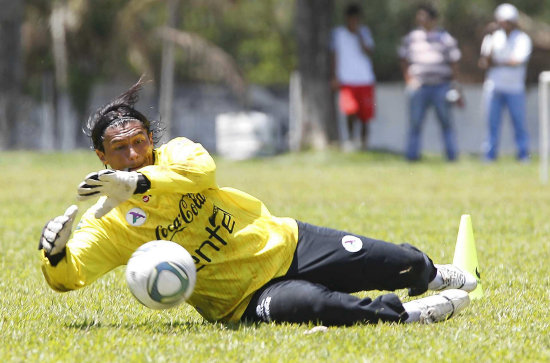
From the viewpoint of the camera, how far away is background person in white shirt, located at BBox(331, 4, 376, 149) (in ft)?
55.0

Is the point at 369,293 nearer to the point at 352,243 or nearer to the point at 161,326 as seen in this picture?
the point at 352,243

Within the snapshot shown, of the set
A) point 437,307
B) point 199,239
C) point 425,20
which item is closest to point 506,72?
point 425,20

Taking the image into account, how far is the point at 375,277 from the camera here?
500cm

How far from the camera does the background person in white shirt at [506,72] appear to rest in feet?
53.2

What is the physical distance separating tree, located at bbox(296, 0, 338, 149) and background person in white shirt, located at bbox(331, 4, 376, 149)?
4.00 feet

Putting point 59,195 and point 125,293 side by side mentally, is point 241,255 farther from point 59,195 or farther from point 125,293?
point 59,195

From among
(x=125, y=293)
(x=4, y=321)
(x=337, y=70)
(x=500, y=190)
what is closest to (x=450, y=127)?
(x=337, y=70)

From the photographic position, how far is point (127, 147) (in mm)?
4746

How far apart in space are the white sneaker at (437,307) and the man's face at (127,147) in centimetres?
140

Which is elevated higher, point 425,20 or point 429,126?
point 425,20

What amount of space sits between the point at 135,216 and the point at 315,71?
45.9ft

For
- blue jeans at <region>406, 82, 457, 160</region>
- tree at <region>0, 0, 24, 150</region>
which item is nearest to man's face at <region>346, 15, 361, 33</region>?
Result: blue jeans at <region>406, 82, 457, 160</region>

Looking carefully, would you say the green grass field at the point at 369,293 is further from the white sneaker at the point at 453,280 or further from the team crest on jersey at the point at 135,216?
the team crest on jersey at the point at 135,216

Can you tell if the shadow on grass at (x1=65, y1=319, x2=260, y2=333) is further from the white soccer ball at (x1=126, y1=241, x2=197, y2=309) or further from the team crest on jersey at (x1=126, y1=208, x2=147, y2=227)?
the team crest on jersey at (x1=126, y1=208, x2=147, y2=227)
